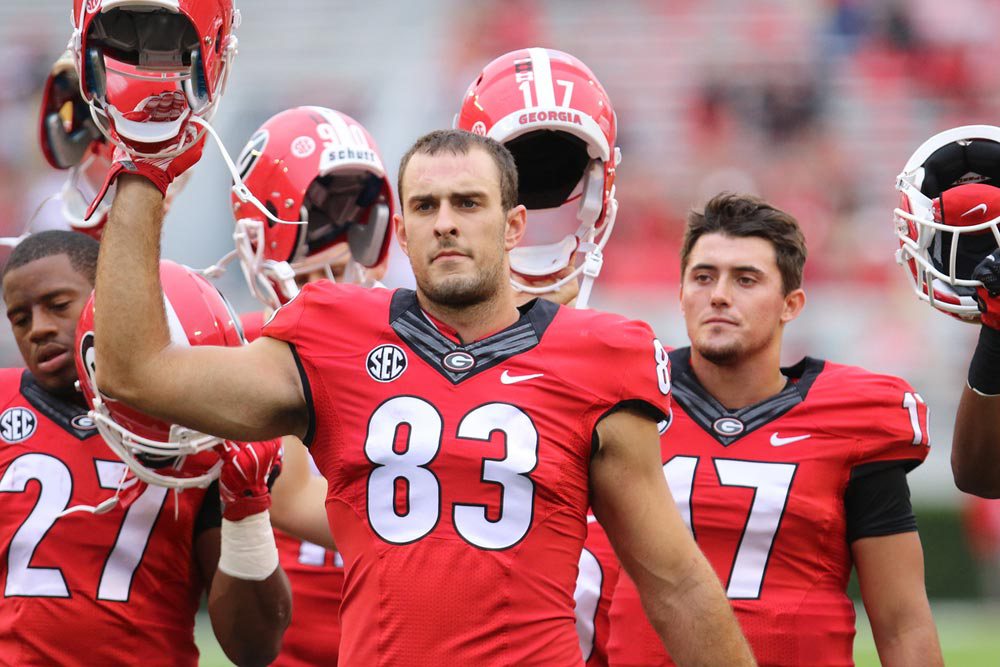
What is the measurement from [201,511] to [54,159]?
5.45 ft

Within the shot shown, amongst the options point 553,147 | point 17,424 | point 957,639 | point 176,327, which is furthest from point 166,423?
point 957,639

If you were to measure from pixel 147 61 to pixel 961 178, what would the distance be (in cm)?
196

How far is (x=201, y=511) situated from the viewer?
12.8 feet

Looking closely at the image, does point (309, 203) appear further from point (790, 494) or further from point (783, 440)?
point (790, 494)

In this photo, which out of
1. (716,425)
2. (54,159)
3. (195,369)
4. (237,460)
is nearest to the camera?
(195,369)

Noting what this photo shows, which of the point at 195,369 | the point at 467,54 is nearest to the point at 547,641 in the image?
the point at 195,369

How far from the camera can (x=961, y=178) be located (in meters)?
3.57

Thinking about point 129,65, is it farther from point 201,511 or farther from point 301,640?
point 301,640

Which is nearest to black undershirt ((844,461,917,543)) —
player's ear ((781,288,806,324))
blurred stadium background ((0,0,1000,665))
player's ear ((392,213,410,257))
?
player's ear ((781,288,806,324))

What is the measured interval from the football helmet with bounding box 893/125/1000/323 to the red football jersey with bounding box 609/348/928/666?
1.48 feet

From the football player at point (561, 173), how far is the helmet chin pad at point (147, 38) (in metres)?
1.24

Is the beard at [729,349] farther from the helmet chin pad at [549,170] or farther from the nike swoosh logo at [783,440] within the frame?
the helmet chin pad at [549,170]

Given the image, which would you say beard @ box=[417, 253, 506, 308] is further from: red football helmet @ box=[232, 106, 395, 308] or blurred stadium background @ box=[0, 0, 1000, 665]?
blurred stadium background @ box=[0, 0, 1000, 665]

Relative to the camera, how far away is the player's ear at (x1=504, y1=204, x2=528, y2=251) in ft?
10.6
